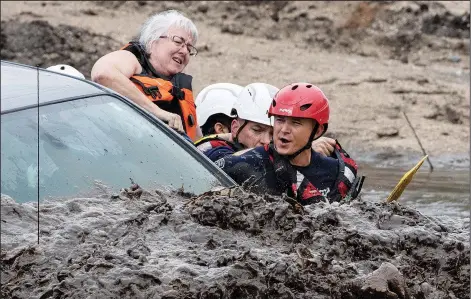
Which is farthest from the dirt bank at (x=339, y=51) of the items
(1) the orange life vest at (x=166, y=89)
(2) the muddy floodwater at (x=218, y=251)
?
(2) the muddy floodwater at (x=218, y=251)

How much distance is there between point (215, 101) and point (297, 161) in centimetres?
187

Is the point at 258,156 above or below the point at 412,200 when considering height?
above

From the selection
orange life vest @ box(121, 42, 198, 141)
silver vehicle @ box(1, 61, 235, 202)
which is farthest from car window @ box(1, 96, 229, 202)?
orange life vest @ box(121, 42, 198, 141)

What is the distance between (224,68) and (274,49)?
1.80 metres

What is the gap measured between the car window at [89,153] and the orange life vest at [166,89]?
2526mm

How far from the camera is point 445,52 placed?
19250 mm

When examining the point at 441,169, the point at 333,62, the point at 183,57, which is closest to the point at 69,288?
the point at 183,57

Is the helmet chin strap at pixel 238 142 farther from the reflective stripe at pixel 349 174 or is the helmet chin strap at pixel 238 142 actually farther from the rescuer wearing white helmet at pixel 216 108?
the reflective stripe at pixel 349 174

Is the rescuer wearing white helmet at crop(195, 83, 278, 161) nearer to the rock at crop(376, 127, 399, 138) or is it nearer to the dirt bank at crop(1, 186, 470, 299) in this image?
the dirt bank at crop(1, 186, 470, 299)

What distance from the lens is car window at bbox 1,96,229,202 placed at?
4.11 m

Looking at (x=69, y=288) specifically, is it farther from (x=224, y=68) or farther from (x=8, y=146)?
(x=224, y=68)

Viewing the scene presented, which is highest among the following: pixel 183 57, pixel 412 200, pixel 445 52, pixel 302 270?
pixel 302 270

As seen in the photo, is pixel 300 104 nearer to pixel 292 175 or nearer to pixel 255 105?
pixel 292 175

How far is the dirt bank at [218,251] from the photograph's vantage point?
3760mm
